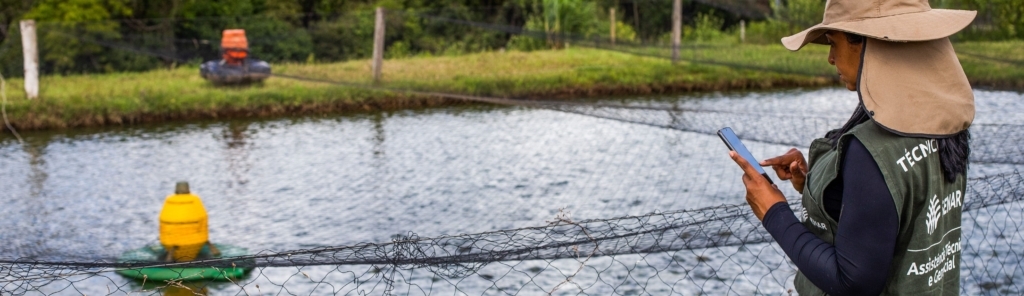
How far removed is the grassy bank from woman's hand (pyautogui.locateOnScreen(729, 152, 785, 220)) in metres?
12.6

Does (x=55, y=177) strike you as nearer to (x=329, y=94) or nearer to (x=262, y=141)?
(x=262, y=141)

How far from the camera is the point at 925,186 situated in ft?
5.66

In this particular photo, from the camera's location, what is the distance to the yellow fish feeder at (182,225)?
237 inches

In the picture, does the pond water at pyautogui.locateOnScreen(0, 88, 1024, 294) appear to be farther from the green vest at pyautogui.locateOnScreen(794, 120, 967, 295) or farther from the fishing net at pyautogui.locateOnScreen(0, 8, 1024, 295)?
the green vest at pyautogui.locateOnScreen(794, 120, 967, 295)

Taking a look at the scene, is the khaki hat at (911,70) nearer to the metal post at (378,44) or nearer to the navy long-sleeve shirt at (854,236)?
the navy long-sleeve shirt at (854,236)

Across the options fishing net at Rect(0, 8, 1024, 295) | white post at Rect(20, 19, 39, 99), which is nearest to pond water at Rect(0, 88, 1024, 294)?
fishing net at Rect(0, 8, 1024, 295)

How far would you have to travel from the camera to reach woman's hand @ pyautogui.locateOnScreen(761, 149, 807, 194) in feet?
6.82

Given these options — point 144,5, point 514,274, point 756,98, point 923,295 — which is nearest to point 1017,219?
point 514,274

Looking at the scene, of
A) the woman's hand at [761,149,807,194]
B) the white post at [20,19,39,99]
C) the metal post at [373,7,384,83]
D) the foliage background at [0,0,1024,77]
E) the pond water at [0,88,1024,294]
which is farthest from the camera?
the metal post at [373,7,384,83]

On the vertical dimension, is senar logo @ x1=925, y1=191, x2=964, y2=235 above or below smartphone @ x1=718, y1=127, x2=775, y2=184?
below

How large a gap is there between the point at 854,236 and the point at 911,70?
0.28m

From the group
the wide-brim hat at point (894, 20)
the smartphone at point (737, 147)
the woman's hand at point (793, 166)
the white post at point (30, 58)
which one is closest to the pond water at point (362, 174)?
the white post at point (30, 58)

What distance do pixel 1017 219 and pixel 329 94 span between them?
35.5 ft

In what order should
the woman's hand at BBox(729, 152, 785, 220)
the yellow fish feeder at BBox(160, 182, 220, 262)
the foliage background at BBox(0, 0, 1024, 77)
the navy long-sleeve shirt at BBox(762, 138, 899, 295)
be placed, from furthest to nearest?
the foliage background at BBox(0, 0, 1024, 77) → the yellow fish feeder at BBox(160, 182, 220, 262) → the woman's hand at BBox(729, 152, 785, 220) → the navy long-sleeve shirt at BBox(762, 138, 899, 295)
